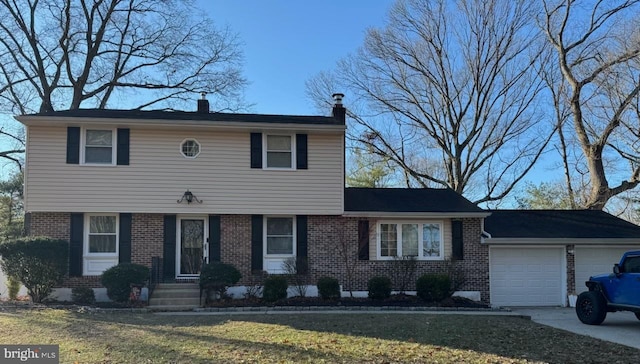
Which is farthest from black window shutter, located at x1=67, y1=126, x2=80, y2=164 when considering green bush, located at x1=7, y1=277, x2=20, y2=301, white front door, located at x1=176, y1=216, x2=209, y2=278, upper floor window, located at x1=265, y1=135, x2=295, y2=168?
upper floor window, located at x1=265, y1=135, x2=295, y2=168

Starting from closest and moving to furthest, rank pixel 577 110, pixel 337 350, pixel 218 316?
pixel 337 350
pixel 218 316
pixel 577 110

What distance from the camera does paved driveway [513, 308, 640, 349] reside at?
9467 mm

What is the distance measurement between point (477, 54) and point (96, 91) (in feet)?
65.7

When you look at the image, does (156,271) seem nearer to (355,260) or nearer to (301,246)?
(301,246)

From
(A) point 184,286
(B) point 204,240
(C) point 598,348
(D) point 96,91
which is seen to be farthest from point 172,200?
(D) point 96,91

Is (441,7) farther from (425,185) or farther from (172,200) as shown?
(172,200)

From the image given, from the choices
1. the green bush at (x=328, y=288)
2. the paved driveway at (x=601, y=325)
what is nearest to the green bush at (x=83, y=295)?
the green bush at (x=328, y=288)

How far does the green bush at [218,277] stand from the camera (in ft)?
43.3

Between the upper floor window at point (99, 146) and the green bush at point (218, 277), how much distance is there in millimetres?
4531

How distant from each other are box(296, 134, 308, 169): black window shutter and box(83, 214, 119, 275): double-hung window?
5.81 m

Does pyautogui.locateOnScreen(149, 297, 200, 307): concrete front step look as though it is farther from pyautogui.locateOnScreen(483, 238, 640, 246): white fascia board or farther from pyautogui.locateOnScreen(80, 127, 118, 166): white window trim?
pyautogui.locateOnScreen(483, 238, 640, 246): white fascia board

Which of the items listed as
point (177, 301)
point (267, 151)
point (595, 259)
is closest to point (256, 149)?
point (267, 151)

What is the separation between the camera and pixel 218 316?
11.3 m

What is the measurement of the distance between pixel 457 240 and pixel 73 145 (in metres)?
12.2
